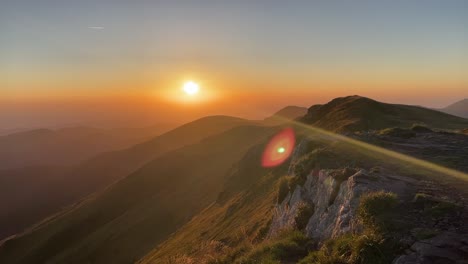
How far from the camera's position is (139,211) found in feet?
318

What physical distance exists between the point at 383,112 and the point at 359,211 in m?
48.9

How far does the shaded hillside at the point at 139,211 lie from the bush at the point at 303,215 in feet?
189

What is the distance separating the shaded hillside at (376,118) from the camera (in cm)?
4591

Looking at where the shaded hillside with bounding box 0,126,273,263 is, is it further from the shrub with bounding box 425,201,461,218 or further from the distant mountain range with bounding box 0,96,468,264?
the shrub with bounding box 425,201,461,218

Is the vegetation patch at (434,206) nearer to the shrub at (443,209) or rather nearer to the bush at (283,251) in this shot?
the shrub at (443,209)

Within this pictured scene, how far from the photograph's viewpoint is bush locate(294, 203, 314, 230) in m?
15.7

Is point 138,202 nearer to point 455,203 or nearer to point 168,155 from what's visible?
point 168,155

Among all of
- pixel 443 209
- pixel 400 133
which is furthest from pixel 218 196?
pixel 443 209

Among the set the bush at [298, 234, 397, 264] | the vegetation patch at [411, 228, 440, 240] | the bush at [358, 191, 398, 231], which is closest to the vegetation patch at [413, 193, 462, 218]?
the bush at [358, 191, 398, 231]

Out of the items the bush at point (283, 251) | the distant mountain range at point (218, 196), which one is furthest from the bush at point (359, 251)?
the distant mountain range at point (218, 196)

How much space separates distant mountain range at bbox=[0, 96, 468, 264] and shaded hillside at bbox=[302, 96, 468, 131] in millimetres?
166

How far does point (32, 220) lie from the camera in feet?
583

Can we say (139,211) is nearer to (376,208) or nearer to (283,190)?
(283,190)

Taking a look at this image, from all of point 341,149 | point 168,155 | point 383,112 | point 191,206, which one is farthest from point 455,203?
point 168,155
